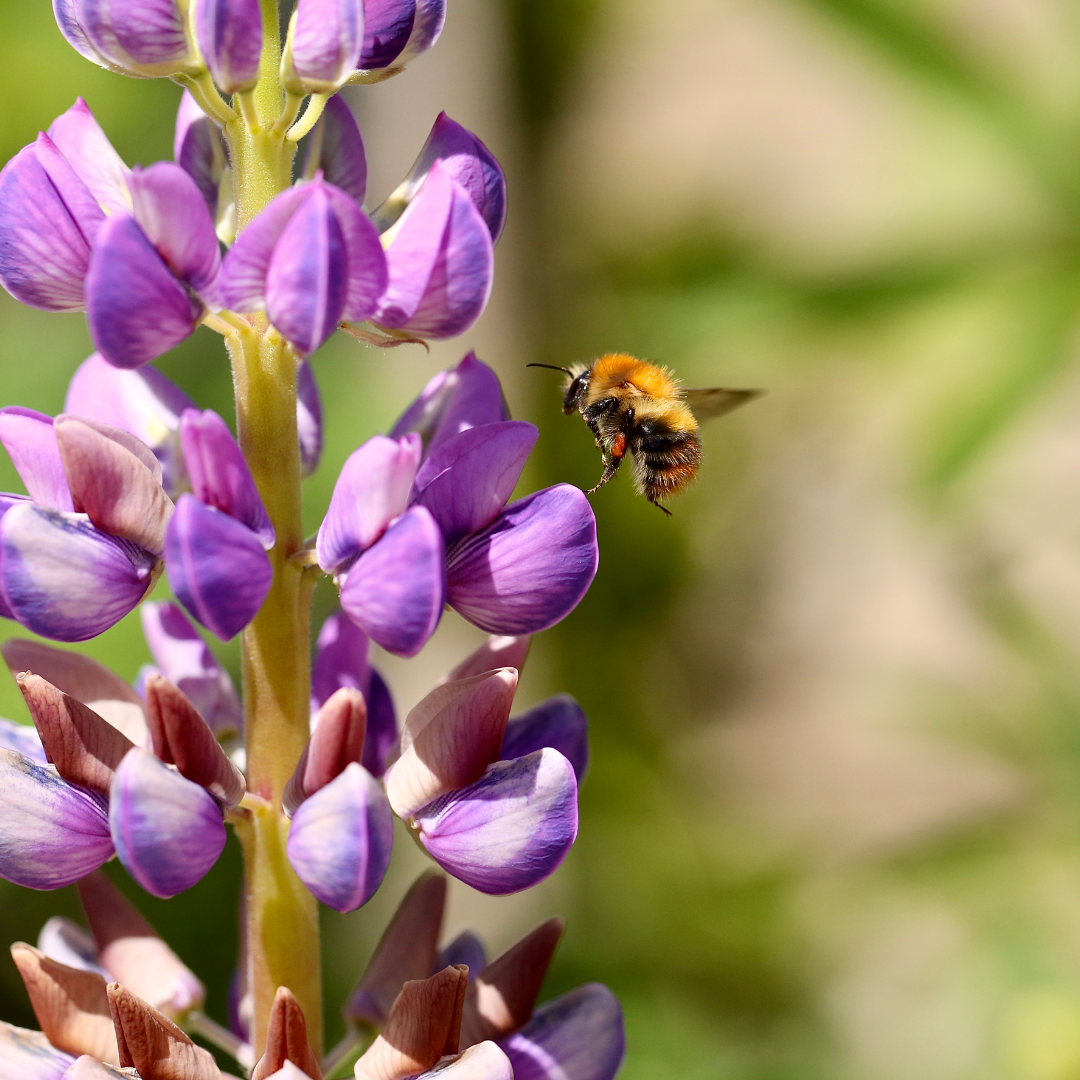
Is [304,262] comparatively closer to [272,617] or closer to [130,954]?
[272,617]

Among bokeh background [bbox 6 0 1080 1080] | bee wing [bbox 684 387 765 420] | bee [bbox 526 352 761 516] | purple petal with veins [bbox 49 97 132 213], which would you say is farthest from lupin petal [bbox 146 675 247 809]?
bokeh background [bbox 6 0 1080 1080]

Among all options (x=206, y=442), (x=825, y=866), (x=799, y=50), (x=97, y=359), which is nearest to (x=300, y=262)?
(x=206, y=442)

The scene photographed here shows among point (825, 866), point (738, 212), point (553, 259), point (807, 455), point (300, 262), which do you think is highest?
point (300, 262)

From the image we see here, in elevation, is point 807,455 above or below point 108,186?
below

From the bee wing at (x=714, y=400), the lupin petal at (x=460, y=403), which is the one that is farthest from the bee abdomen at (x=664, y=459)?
the lupin petal at (x=460, y=403)

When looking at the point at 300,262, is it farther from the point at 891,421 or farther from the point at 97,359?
the point at 891,421
